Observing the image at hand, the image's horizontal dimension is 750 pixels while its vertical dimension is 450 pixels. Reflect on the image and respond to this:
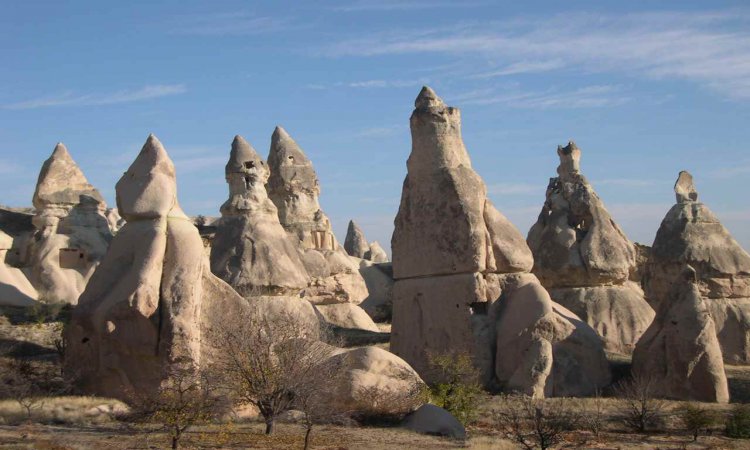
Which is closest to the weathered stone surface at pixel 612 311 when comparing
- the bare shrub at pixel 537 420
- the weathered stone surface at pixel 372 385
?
the bare shrub at pixel 537 420

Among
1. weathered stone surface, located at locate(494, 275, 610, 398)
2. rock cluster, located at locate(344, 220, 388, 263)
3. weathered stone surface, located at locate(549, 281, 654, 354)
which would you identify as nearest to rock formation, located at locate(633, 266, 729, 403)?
weathered stone surface, located at locate(494, 275, 610, 398)

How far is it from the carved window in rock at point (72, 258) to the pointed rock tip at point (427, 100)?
10403 mm

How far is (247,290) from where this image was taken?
73.4 feet

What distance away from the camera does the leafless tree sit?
14844 mm

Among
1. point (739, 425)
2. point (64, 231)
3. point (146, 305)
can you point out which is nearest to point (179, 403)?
point (146, 305)

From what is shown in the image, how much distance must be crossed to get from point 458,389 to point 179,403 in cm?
486

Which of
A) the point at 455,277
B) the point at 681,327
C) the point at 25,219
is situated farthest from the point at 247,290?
the point at 25,219

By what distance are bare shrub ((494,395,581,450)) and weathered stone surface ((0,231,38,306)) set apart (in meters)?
11.8

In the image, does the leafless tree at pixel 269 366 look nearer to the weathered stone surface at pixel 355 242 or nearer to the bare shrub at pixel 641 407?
the bare shrub at pixel 641 407

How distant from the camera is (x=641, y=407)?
17906 millimetres

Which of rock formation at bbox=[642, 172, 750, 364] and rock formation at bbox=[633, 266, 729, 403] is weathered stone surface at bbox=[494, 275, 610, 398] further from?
rock formation at bbox=[642, 172, 750, 364]

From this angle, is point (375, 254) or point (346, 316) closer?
point (346, 316)

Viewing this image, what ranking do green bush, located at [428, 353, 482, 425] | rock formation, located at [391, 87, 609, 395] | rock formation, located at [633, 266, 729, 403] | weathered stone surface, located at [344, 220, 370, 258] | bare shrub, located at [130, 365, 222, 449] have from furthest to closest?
weathered stone surface, located at [344, 220, 370, 258], rock formation, located at [391, 87, 609, 395], rock formation, located at [633, 266, 729, 403], green bush, located at [428, 353, 482, 425], bare shrub, located at [130, 365, 222, 449]

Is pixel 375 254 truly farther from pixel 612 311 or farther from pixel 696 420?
pixel 696 420
